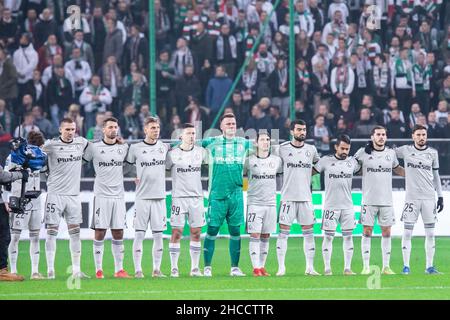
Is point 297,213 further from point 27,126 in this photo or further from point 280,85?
point 280,85

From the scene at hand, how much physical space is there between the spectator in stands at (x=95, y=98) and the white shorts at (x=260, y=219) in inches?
343

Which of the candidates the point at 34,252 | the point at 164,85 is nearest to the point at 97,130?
the point at 164,85

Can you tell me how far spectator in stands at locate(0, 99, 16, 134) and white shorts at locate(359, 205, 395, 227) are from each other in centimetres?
920

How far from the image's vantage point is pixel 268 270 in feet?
55.0

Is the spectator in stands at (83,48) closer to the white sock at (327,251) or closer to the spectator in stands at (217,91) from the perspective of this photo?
the spectator in stands at (217,91)

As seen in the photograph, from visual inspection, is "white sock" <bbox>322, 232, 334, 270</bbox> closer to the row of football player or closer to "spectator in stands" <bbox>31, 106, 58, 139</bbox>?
the row of football player

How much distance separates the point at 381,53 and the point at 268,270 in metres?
9.89

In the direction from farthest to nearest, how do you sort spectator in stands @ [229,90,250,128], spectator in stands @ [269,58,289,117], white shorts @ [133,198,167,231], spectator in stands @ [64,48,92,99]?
spectator in stands @ [64,48,92,99]
spectator in stands @ [269,58,289,117]
spectator in stands @ [229,90,250,128]
white shorts @ [133,198,167,231]

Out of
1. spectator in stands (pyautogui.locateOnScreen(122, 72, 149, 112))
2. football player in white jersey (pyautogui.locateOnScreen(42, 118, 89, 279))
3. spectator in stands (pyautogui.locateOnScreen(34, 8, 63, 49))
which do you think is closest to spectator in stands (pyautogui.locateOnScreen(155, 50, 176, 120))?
spectator in stands (pyautogui.locateOnScreen(122, 72, 149, 112))

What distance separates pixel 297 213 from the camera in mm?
16234

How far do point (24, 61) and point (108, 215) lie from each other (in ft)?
32.0

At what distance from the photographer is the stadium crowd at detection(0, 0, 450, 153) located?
24016mm
